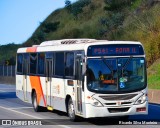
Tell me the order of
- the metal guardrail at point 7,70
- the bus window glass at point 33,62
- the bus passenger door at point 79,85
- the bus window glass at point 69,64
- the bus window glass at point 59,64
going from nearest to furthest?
the bus passenger door at point 79,85 < the bus window glass at point 69,64 < the bus window glass at point 59,64 < the bus window glass at point 33,62 < the metal guardrail at point 7,70

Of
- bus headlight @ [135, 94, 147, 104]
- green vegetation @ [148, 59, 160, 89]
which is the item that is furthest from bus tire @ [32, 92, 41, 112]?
green vegetation @ [148, 59, 160, 89]

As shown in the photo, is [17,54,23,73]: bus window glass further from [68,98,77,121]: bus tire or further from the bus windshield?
the bus windshield

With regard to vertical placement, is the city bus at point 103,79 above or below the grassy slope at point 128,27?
below

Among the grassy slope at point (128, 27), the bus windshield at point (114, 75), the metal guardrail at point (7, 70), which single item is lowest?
the metal guardrail at point (7, 70)

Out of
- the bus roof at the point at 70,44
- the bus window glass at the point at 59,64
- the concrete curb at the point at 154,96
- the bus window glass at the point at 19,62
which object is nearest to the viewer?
the bus roof at the point at 70,44

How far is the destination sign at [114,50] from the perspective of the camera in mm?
17481

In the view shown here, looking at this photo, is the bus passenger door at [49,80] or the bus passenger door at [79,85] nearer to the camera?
the bus passenger door at [79,85]

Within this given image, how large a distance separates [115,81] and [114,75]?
20 cm

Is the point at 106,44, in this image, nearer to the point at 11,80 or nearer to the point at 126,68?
the point at 126,68

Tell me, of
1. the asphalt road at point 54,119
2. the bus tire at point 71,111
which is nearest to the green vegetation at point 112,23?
the asphalt road at point 54,119

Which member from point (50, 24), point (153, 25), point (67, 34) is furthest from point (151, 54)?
point (50, 24)

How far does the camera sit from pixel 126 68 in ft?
57.4

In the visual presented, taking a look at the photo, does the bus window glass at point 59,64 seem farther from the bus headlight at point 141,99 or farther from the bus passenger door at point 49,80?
the bus headlight at point 141,99

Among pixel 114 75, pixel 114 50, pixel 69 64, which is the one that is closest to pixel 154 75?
pixel 69 64
